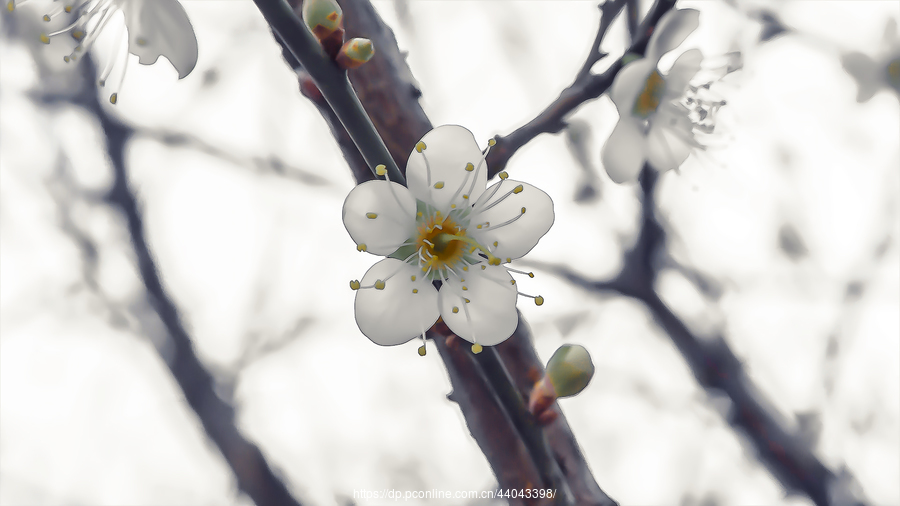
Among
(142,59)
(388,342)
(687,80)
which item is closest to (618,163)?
(687,80)

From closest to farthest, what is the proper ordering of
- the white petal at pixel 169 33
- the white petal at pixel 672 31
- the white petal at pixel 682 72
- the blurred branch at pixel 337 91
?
the blurred branch at pixel 337 91 → the white petal at pixel 169 33 → the white petal at pixel 672 31 → the white petal at pixel 682 72

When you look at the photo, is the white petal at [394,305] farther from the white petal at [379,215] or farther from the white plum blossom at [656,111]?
the white plum blossom at [656,111]

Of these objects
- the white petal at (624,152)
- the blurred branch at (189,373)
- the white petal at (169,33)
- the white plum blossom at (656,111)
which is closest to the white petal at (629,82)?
the white plum blossom at (656,111)

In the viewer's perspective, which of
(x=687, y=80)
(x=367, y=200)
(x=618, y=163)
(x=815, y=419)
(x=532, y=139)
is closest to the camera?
(x=367, y=200)

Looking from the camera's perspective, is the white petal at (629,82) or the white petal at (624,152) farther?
the white petal at (624,152)

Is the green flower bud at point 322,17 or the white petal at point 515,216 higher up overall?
the green flower bud at point 322,17

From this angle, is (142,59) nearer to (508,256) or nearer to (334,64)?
(334,64)

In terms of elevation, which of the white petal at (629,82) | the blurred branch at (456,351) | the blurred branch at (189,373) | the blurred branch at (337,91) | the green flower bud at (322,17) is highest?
the green flower bud at (322,17)
